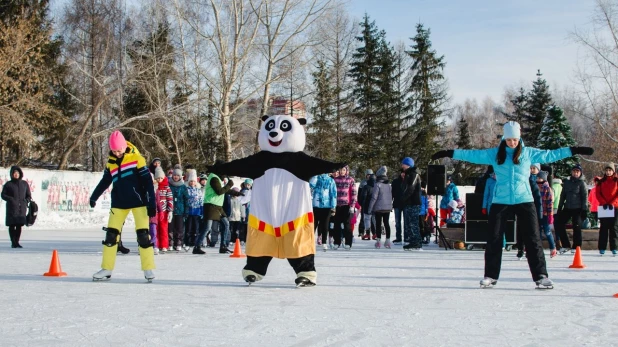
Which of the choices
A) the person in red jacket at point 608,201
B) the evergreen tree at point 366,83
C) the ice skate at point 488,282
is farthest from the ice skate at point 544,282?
the evergreen tree at point 366,83

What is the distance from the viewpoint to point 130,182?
8.23m

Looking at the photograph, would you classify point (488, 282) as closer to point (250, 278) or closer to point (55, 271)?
point (250, 278)

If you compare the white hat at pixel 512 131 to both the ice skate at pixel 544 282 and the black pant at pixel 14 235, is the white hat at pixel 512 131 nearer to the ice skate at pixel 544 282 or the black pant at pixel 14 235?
the ice skate at pixel 544 282

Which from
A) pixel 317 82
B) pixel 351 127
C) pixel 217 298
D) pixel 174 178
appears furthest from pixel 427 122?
pixel 217 298

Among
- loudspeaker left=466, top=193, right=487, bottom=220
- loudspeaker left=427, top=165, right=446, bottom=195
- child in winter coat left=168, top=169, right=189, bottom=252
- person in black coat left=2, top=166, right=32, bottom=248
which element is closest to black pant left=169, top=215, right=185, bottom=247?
child in winter coat left=168, top=169, right=189, bottom=252

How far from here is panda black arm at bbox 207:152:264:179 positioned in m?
8.01

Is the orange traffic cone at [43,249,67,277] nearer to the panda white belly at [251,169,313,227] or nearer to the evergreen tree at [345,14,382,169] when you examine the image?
the panda white belly at [251,169,313,227]

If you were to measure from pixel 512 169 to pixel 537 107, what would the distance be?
47.9 meters

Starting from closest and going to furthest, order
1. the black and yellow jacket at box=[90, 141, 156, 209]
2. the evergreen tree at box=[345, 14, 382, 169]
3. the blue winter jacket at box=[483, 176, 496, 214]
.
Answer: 1. the black and yellow jacket at box=[90, 141, 156, 209]
2. the blue winter jacket at box=[483, 176, 496, 214]
3. the evergreen tree at box=[345, 14, 382, 169]

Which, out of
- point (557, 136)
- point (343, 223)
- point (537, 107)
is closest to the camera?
point (343, 223)

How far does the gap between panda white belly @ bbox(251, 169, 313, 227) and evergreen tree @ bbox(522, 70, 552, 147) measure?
47074 millimetres

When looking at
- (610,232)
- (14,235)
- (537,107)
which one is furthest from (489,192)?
(537,107)

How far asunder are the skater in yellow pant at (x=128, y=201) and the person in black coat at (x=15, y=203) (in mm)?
6605

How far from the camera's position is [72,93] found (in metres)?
36.8
